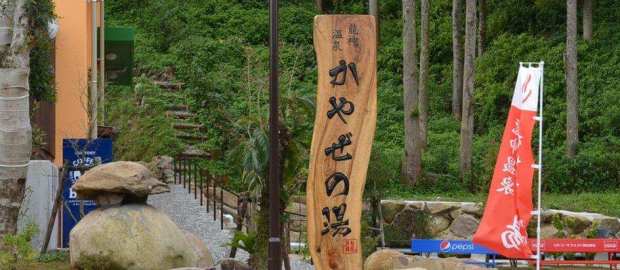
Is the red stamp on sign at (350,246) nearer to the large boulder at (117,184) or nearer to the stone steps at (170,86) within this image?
the large boulder at (117,184)

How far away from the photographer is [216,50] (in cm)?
4069

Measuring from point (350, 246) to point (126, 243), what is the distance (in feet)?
12.6

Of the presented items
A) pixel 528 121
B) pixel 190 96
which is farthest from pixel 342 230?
pixel 190 96

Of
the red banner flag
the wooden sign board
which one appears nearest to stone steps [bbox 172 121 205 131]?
the red banner flag

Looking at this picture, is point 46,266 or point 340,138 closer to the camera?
point 340,138

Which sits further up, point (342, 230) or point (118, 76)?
point (118, 76)

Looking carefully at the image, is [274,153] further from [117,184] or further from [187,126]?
[187,126]

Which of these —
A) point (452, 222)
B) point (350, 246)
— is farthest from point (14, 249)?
point (452, 222)

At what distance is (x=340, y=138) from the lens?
614 inches

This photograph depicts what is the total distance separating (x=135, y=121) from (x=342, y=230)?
1658cm

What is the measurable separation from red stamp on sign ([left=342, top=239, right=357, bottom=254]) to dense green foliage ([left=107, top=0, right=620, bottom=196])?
11.9 metres

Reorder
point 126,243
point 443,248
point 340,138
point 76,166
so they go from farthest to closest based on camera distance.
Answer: point 443,248, point 76,166, point 126,243, point 340,138

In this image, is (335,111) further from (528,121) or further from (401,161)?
(401,161)

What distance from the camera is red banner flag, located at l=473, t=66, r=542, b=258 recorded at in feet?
58.5
